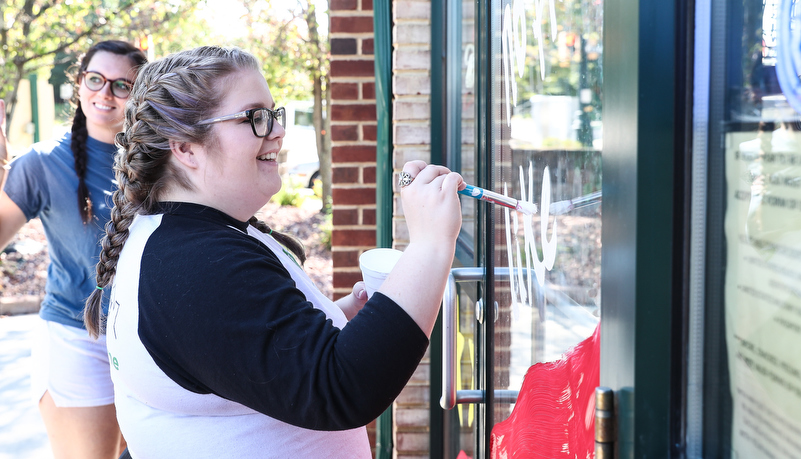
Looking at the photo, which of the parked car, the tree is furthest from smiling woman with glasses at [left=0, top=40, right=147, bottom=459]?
the parked car

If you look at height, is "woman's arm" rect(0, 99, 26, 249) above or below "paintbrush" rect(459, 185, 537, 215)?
below

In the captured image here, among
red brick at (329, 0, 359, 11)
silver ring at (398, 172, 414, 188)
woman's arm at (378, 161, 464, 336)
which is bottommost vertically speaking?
woman's arm at (378, 161, 464, 336)

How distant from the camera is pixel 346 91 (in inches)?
143

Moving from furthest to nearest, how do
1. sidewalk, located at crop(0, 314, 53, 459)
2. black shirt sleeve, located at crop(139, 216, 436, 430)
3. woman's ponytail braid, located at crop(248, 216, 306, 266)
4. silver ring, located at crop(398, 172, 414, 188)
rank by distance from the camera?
sidewalk, located at crop(0, 314, 53, 459), woman's ponytail braid, located at crop(248, 216, 306, 266), silver ring, located at crop(398, 172, 414, 188), black shirt sleeve, located at crop(139, 216, 436, 430)

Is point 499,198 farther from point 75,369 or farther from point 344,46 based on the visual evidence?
point 344,46

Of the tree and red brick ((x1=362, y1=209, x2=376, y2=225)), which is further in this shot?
the tree

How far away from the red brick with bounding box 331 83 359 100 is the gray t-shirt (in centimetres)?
133

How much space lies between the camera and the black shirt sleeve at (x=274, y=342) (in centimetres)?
105

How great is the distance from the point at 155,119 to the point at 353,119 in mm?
2322

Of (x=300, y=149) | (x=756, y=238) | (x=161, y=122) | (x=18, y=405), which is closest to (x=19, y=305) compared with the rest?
(x=18, y=405)

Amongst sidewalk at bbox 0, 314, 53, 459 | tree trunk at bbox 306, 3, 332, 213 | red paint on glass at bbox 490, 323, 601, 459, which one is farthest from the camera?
tree trunk at bbox 306, 3, 332, 213

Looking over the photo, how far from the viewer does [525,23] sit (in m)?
1.34

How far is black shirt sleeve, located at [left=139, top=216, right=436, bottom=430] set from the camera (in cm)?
105

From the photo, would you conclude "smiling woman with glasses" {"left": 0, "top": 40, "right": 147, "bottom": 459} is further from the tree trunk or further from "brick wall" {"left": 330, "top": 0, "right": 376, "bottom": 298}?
the tree trunk
